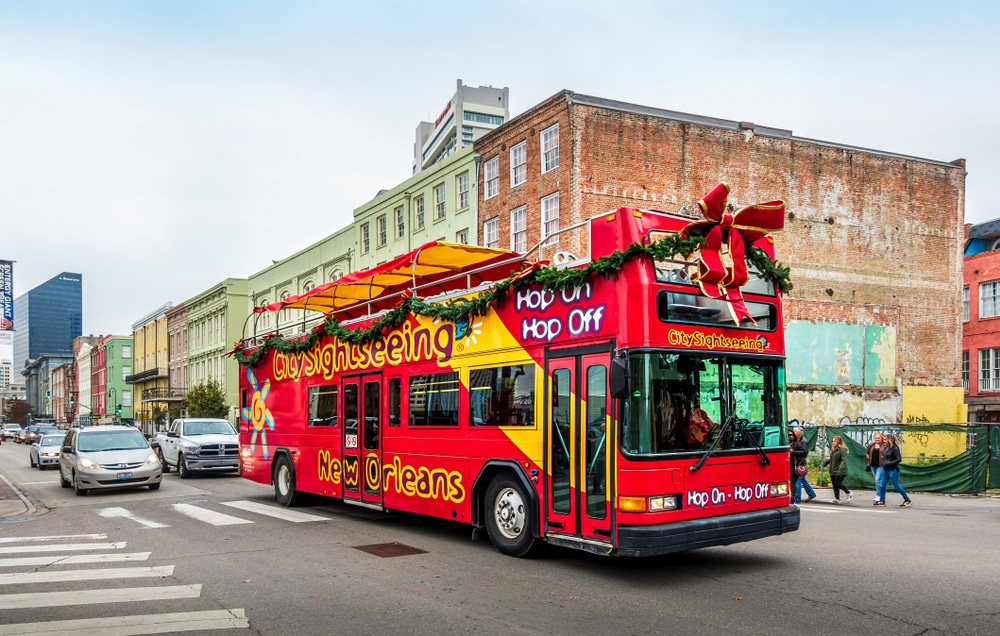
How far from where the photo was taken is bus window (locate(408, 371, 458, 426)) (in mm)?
10961

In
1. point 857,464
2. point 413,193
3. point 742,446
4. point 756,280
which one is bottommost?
point 857,464

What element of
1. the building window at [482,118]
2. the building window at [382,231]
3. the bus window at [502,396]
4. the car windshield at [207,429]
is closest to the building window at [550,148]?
the building window at [382,231]

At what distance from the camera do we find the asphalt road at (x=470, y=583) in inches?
270

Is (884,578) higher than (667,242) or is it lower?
lower

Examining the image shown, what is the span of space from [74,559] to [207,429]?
50.4 ft

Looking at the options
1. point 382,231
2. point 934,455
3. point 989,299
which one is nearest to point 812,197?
point 989,299

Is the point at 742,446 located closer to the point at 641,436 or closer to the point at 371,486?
the point at 641,436

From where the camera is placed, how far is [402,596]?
7.82 meters

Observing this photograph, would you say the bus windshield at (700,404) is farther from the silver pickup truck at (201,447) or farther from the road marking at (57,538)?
the silver pickup truck at (201,447)

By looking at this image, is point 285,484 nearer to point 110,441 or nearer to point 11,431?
point 110,441

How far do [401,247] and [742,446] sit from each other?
104 feet

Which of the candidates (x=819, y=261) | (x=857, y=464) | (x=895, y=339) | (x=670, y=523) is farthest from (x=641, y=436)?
(x=895, y=339)

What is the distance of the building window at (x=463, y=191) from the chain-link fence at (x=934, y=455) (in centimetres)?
1792

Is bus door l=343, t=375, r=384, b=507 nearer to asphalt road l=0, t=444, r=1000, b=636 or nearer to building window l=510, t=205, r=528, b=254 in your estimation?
asphalt road l=0, t=444, r=1000, b=636
